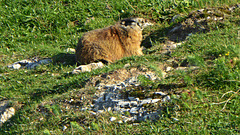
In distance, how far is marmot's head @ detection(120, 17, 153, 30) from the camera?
6.21 meters

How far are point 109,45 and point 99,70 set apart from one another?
113 centimetres

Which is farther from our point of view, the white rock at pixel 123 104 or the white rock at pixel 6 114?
the white rock at pixel 6 114

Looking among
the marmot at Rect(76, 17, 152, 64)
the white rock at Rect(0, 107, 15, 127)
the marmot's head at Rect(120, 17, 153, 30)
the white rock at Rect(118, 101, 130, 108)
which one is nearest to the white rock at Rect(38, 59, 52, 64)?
the marmot at Rect(76, 17, 152, 64)

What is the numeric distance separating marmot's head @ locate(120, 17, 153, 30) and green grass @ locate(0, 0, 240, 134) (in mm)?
232

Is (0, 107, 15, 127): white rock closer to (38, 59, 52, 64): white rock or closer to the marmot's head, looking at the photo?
(38, 59, 52, 64): white rock

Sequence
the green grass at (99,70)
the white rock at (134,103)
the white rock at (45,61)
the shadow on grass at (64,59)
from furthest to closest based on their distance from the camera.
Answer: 1. the white rock at (45,61)
2. the shadow on grass at (64,59)
3. the white rock at (134,103)
4. the green grass at (99,70)

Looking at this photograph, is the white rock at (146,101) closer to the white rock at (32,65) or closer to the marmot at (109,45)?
the marmot at (109,45)

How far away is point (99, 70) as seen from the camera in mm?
4750

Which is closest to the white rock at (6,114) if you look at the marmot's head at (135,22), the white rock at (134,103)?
Result: the white rock at (134,103)

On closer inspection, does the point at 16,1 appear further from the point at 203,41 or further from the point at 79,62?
the point at 203,41

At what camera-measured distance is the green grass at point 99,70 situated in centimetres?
290

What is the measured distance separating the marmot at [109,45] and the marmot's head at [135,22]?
12cm

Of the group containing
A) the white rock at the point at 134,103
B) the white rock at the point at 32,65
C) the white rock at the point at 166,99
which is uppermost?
the white rock at the point at 166,99

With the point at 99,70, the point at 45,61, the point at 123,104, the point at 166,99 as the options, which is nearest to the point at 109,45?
the point at 99,70
